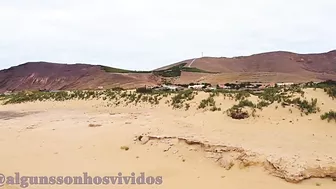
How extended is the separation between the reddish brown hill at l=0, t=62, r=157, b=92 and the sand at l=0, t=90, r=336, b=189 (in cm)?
3066

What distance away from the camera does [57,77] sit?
5550 cm

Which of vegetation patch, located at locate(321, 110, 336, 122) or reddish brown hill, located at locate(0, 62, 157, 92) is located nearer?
vegetation patch, located at locate(321, 110, 336, 122)

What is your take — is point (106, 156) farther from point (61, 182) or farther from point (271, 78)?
point (271, 78)

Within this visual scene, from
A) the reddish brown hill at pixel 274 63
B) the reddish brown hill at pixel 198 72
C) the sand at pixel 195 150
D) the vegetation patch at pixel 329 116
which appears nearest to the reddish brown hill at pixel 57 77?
the reddish brown hill at pixel 198 72

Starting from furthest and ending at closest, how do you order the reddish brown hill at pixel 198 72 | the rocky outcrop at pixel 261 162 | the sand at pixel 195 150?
the reddish brown hill at pixel 198 72 → the sand at pixel 195 150 → the rocky outcrop at pixel 261 162

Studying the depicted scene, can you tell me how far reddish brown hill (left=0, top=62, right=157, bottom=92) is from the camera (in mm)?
45475

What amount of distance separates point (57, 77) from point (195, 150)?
5006cm

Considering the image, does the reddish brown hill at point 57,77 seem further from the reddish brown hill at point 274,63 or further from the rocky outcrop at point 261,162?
the rocky outcrop at point 261,162

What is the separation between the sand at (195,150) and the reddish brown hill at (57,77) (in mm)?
30656

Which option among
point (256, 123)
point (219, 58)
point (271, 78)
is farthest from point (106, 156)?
point (219, 58)

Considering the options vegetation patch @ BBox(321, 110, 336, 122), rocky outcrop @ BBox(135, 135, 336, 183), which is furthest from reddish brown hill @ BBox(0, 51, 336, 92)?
rocky outcrop @ BBox(135, 135, 336, 183)

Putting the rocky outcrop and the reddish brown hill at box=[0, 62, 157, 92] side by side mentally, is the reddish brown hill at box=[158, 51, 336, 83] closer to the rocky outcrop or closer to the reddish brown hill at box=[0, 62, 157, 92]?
the reddish brown hill at box=[0, 62, 157, 92]

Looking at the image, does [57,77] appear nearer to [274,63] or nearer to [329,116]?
[274,63]

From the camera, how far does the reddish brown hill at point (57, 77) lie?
1790 inches
